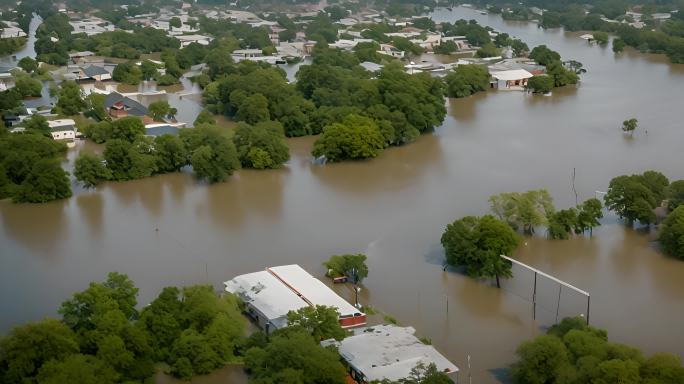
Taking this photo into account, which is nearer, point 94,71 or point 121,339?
point 121,339

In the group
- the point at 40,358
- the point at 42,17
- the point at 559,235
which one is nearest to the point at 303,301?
the point at 40,358

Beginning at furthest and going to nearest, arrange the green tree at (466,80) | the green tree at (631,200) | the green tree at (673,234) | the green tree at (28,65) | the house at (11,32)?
the house at (11,32) < the green tree at (28,65) < the green tree at (466,80) < the green tree at (631,200) < the green tree at (673,234)

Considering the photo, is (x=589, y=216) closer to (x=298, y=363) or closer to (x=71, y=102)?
(x=298, y=363)

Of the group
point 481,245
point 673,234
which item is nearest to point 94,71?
point 481,245

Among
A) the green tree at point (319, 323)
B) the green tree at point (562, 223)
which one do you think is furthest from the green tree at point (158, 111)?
the green tree at point (319, 323)

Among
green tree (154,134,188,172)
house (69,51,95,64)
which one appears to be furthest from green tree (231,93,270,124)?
house (69,51,95,64)

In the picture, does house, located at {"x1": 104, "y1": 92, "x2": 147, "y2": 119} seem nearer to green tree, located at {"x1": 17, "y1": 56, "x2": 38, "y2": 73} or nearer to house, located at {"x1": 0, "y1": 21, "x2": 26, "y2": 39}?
green tree, located at {"x1": 17, "y1": 56, "x2": 38, "y2": 73}

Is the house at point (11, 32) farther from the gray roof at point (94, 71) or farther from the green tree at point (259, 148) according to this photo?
the green tree at point (259, 148)
